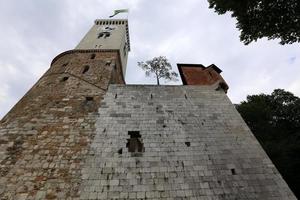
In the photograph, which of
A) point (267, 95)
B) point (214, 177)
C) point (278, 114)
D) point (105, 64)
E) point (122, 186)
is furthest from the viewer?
point (267, 95)

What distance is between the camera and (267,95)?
83.8ft

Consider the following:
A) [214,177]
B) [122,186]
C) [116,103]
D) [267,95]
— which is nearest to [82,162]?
[122,186]

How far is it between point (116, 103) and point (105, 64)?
3919mm

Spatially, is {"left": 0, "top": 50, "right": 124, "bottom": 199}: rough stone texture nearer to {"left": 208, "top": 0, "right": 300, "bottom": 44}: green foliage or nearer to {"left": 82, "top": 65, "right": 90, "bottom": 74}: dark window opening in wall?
{"left": 82, "top": 65, "right": 90, "bottom": 74}: dark window opening in wall

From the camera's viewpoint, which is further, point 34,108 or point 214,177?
point 34,108

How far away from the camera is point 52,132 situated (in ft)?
32.4

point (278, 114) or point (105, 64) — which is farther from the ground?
point (278, 114)

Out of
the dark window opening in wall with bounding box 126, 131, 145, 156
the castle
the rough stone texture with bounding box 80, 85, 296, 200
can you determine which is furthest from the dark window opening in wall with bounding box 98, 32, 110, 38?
the dark window opening in wall with bounding box 126, 131, 145, 156

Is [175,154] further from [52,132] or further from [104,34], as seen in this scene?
[104,34]

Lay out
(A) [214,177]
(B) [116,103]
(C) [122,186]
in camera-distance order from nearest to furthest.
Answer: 1. (C) [122,186]
2. (A) [214,177]
3. (B) [116,103]

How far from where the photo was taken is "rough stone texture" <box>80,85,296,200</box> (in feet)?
26.9

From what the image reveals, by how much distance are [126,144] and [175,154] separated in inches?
79.6

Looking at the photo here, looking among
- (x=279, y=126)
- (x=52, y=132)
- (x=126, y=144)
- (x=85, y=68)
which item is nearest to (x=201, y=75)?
(x=85, y=68)

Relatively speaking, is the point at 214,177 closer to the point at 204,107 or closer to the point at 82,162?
the point at 204,107
